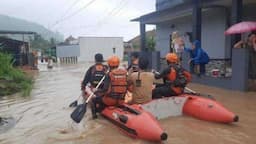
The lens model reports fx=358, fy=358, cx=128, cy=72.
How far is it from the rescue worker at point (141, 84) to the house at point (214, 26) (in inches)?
198

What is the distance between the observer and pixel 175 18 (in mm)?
19500

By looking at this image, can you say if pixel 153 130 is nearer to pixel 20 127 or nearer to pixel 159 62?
pixel 20 127

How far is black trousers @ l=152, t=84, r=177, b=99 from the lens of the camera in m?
8.74

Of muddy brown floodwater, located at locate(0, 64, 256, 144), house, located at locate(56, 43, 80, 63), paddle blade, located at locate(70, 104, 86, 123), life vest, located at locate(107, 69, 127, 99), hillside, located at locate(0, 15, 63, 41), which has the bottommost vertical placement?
muddy brown floodwater, located at locate(0, 64, 256, 144)

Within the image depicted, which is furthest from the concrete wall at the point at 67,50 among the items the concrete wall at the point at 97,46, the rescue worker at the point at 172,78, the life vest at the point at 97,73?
the rescue worker at the point at 172,78

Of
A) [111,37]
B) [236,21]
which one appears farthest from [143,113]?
[111,37]

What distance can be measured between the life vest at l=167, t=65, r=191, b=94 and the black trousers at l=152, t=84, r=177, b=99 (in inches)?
4.1

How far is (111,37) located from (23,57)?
1644 centimetres

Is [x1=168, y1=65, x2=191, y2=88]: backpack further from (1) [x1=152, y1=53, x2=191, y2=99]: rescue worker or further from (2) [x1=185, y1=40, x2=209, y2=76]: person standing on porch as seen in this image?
(2) [x1=185, y1=40, x2=209, y2=76]: person standing on porch

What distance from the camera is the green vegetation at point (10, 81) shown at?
549 inches

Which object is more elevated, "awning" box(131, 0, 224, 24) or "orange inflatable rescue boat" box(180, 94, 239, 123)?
"awning" box(131, 0, 224, 24)

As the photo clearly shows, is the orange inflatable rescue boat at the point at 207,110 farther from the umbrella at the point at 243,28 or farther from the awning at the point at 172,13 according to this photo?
the awning at the point at 172,13

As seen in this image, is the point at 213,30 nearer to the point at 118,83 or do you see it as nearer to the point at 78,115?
the point at 118,83

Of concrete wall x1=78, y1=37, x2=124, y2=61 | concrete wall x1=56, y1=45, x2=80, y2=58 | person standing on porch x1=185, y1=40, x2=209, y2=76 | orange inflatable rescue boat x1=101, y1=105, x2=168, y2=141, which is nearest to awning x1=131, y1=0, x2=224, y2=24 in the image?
person standing on porch x1=185, y1=40, x2=209, y2=76
